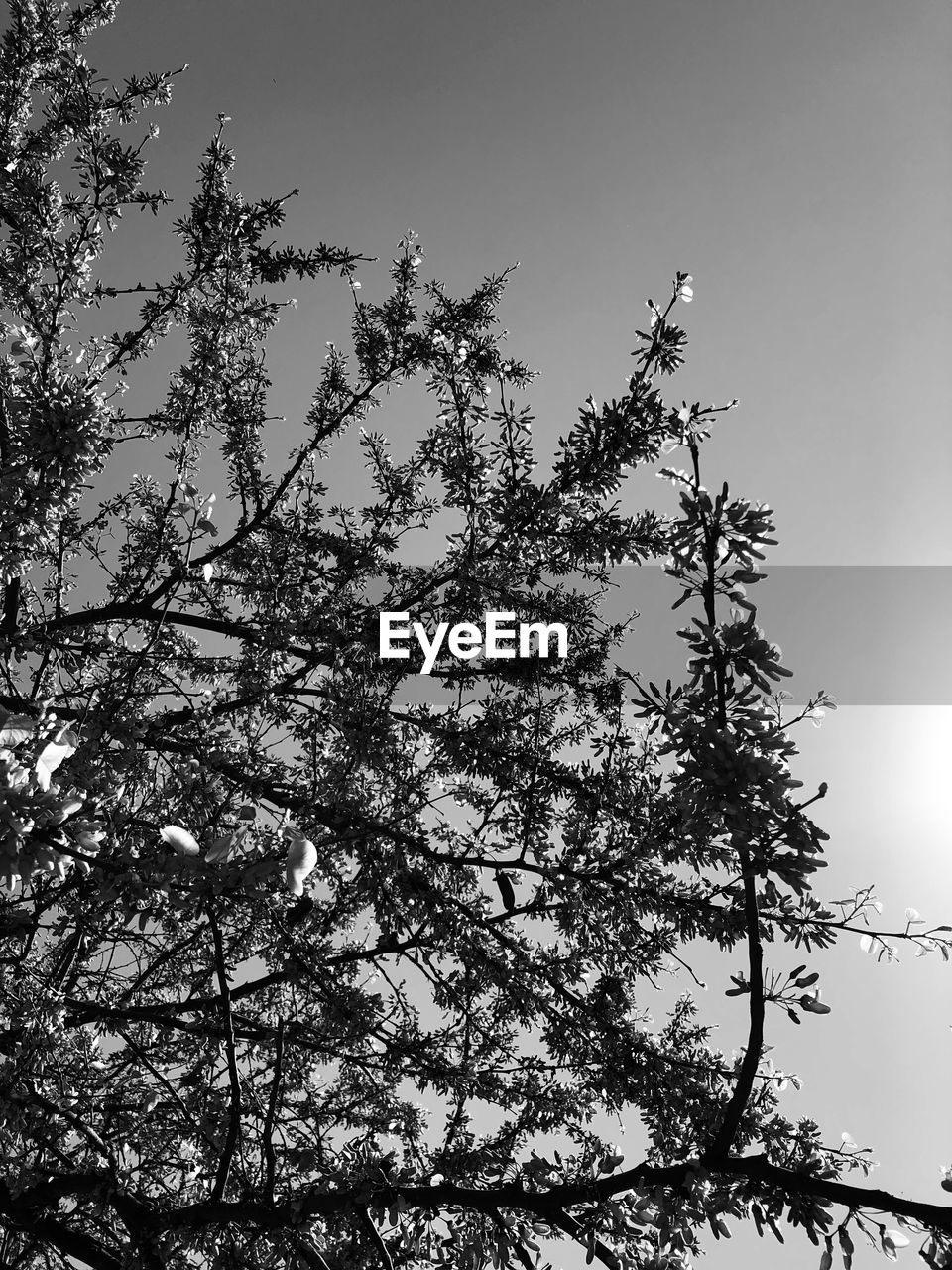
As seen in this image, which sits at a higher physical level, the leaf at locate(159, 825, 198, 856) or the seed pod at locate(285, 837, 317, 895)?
the leaf at locate(159, 825, 198, 856)

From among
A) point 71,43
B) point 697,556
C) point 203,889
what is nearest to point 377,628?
point 203,889

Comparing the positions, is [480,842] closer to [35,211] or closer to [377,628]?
[377,628]

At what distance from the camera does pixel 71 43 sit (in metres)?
5.20

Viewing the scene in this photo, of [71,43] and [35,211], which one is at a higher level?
[71,43]

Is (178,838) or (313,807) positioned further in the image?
(313,807)

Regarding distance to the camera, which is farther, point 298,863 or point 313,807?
point 313,807

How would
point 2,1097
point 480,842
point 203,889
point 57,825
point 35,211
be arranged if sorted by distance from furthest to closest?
point 480,842 → point 35,211 → point 2,1097 → point 203,889 → point 57,825

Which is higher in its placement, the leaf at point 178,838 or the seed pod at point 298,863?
the leaf at point 178,838

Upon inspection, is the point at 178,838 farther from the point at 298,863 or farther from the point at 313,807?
the point at 313,807

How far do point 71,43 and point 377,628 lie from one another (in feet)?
14.9

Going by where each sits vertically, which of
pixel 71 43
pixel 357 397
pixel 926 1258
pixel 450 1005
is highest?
pixel 71 43

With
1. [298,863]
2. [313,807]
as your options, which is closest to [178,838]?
[298,863]

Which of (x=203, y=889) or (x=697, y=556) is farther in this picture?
(x=203, y=889)

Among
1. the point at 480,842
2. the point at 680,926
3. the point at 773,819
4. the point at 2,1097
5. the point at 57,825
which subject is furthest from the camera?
the point at 480,842
